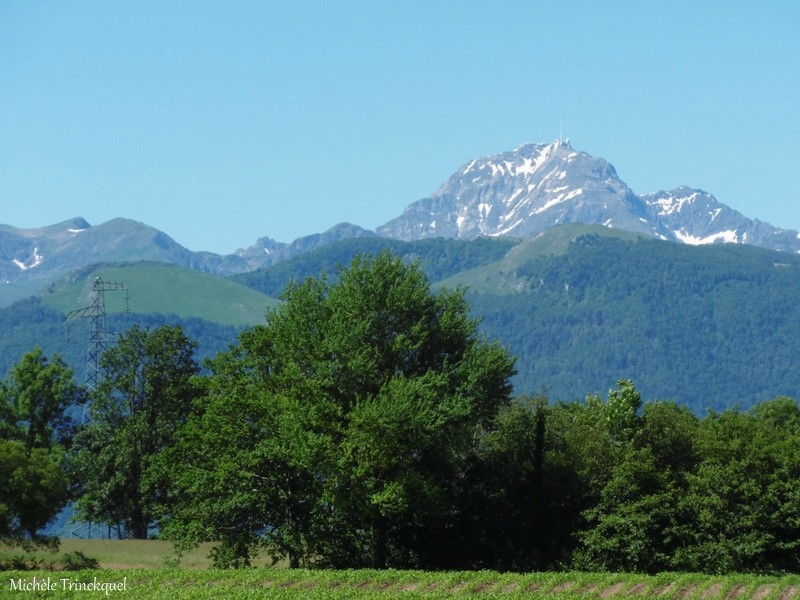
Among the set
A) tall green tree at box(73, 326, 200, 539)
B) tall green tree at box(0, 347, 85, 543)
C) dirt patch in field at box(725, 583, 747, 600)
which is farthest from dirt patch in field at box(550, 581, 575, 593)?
tall green tree at box(73, 326, 200, 539)

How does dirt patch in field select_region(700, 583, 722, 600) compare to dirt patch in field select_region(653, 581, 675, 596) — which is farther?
dirt patch in field select_region(653, 581, 675, 596)

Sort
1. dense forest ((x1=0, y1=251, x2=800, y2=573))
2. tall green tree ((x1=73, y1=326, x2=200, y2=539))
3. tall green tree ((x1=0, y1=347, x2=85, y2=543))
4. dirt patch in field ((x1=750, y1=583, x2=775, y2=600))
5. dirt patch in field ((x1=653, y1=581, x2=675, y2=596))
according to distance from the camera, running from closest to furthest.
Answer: dirt patch in field ((x1=750, y1=583, x2=775, y2=600)) → dirt patch in field ((x1=653, y1=581, x2=675, y2=596)) → dense forest ((x1=0, y1=251, x2=800, y2=573)) → tall green tree ((x1=0, y1=347, x2=85, y2=543)) → tall green tree ((x1=73, y1=326, x2=200, y2=539))

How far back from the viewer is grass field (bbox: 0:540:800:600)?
4806cm

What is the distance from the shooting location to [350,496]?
60781mm

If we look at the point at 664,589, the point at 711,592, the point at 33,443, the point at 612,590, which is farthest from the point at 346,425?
the point at 33,443

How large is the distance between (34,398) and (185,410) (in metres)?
12.6

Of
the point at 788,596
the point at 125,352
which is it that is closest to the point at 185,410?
the point at 125,352

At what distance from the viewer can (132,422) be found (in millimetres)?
89438

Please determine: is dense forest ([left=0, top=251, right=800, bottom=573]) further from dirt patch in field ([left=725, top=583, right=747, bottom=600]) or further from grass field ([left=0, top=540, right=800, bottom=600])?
dirt patch in field ([left=725, top=583, right=747, bottom=600])

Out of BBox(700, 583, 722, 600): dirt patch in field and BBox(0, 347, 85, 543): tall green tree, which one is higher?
BBox(0, 347, 85, 543): tall green tree

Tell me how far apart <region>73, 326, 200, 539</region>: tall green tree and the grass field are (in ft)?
108

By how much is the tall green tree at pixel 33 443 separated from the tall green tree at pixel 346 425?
28.8 feet

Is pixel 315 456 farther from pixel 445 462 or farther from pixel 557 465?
pixel 557 465

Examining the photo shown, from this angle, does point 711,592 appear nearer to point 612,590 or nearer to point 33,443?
point 612,590
